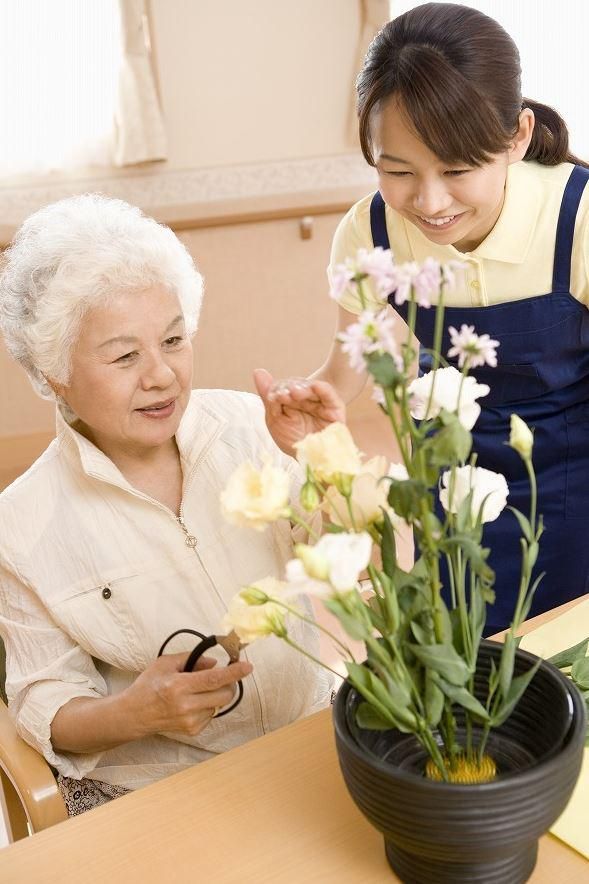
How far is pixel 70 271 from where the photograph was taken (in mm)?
1470

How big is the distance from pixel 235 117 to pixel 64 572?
3204 mm

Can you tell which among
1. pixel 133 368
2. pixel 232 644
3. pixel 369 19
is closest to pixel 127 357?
pixel 133 368

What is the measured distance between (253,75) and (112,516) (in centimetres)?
319

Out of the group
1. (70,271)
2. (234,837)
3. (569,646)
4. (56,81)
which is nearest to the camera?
(234,837)

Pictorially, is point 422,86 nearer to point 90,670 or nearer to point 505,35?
point 505,35

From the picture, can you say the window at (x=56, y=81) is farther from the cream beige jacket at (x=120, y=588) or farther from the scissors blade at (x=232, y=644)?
the scissors blade at (x=232, y=644)

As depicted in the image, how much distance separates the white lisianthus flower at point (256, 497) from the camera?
0.81 meters

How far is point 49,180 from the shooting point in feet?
13.5

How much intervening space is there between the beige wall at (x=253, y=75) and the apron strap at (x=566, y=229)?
2.85m

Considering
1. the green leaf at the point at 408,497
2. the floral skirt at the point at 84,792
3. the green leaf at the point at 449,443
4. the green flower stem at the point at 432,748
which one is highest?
the green leaf at the point at 449,443

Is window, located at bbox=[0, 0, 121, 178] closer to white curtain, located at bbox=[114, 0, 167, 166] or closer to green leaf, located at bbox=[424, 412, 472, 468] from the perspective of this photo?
white curtain, located at bbox=[114, 0, 167, 166]

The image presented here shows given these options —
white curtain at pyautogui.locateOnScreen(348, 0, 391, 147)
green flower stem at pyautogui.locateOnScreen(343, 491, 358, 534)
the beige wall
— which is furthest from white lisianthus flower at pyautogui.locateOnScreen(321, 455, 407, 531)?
white curtain at pyautogui.locateOnScreen(348, 0, 391, 147)

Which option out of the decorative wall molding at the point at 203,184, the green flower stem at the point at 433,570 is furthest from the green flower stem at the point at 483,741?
the decorative wall molding at the point at 203,184

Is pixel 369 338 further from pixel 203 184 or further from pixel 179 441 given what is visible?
pixel 203 184
